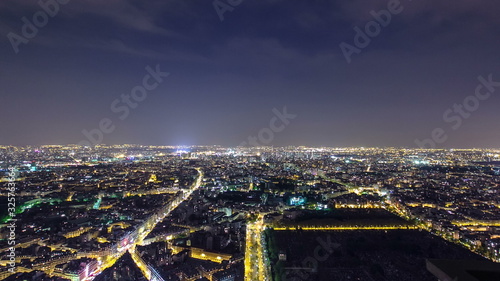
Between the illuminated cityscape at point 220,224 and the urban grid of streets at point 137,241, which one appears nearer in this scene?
the illuminated cityscape at point 220,224

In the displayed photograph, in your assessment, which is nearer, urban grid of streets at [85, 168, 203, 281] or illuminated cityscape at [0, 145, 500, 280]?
illuminated cityscape at [0, 145, 500, 280]

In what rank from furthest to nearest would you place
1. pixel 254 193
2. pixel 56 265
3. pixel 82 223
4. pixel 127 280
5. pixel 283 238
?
pixel 254 193 → pixel 82 223 → pixel 283 238 → pixel 56 265 → pixel 127 280

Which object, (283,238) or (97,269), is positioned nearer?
(97,269)

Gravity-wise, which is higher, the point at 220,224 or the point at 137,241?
the point at 220,224

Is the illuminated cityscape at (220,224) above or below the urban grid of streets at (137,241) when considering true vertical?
above

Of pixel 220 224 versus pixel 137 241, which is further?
pixel 220 224

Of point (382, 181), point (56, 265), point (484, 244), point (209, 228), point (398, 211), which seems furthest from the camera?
point (382, 181)

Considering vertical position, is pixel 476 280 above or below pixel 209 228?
above

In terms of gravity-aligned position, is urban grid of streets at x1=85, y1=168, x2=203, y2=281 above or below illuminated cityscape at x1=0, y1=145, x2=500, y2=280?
below

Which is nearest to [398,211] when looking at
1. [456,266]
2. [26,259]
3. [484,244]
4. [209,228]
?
[484,244]

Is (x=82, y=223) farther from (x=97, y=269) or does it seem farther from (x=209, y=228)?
(x=209, y=228)
